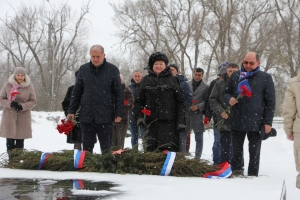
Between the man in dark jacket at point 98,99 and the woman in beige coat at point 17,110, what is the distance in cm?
185

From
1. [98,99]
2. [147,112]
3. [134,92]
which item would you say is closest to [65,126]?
[98,99]

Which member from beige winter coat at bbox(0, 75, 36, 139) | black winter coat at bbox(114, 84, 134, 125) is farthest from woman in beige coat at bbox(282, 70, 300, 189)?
beige winter coat at bbox(0, 75, 36, 139)

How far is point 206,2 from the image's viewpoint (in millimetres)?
26422

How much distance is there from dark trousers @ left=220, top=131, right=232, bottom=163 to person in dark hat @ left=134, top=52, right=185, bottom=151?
1.78 metres

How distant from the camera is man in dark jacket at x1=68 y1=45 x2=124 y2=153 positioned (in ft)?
18.5

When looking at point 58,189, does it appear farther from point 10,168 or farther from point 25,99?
point 25,99

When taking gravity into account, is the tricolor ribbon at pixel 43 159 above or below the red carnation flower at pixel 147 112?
below

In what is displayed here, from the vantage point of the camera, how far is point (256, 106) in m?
5.78

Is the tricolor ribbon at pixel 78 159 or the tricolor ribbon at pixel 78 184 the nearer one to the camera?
the tricolor ribbon at pixel 78 184

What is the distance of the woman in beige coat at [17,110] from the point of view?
7238 mm

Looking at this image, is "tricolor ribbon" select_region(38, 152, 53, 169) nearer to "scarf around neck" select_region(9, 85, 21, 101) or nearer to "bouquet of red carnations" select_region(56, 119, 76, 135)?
"bouquet of red carnations" select_region(56, 119, 76, 135)

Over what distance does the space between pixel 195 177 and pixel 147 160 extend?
1.88 feet

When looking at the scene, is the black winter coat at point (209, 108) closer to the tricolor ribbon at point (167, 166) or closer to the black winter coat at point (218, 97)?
the black winter coat at point (218, 97)

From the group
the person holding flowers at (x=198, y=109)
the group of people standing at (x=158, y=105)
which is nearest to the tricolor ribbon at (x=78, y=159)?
the group of people standing at (x=158, y=105)
